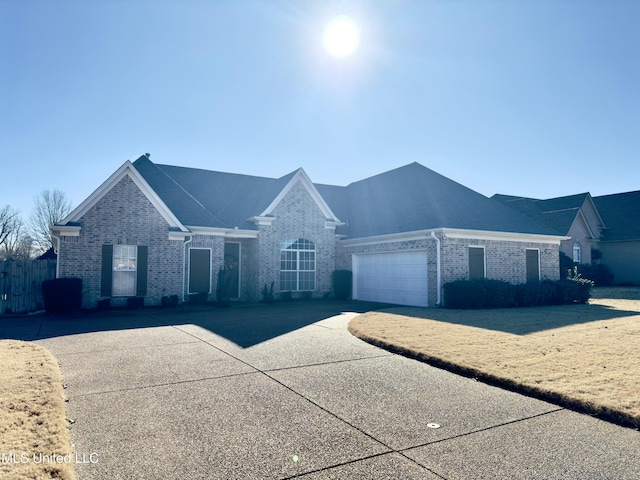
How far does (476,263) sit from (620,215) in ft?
81.6

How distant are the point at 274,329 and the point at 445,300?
865cm

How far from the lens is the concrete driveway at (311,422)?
3.79 meters

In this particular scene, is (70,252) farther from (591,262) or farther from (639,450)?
(591,262)

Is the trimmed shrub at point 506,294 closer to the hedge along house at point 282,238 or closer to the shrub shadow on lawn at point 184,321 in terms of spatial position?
the hedge along house at point 282,238

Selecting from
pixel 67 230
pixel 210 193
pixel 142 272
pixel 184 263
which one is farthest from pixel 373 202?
pixel 67 230

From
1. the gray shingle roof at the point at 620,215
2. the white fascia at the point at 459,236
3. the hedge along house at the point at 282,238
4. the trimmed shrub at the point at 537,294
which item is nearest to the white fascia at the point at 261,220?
the hedge along house at the point at 282,238

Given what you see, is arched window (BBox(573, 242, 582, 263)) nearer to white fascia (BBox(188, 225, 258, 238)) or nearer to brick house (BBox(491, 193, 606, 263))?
brick house (BBox(491, 193, 606, 263))

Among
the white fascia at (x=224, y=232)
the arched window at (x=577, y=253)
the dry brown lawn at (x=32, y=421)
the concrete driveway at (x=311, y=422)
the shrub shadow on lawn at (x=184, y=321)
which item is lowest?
the shrub shadow on lawn at (x=184, y=321)

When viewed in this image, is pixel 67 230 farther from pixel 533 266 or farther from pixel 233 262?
pixel 533 266

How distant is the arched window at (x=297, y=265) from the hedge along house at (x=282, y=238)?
0.17 ft

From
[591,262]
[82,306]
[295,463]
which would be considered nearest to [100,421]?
[295,463]

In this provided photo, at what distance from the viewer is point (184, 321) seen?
13.2 m

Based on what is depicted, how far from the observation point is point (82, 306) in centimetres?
1623

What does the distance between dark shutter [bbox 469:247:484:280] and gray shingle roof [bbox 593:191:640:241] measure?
70.7ft
